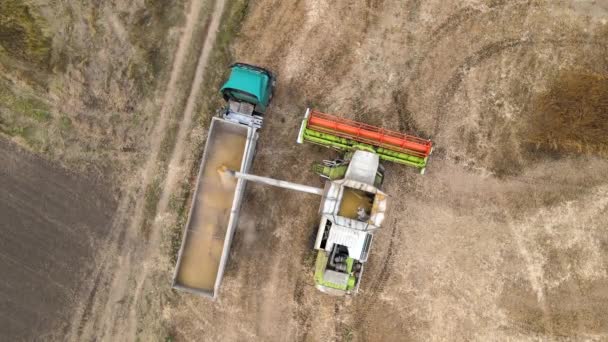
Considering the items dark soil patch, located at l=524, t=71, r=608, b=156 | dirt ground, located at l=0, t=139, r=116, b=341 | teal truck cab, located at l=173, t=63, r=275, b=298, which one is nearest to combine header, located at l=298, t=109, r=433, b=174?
teal truck cab, located at l=173, t=63, r=275, b=298

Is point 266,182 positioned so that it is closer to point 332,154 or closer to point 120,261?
point 332,154

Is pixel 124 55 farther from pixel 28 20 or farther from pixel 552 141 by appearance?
pixel 552 141

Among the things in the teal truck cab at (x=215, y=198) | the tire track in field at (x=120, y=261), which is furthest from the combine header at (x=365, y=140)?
the tire track in field at (x=120, y=261)

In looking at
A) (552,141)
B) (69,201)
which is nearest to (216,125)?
(69,201)

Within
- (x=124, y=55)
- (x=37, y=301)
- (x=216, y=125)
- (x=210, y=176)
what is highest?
(x=124, y=55)

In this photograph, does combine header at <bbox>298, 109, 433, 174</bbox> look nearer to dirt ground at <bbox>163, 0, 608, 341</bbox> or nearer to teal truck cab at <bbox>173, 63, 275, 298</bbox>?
dirt ground at <bbox>163, 0, 608, 341</bbox>

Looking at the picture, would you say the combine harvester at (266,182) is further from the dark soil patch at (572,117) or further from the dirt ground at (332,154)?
the dark soil patch at (572,117)
